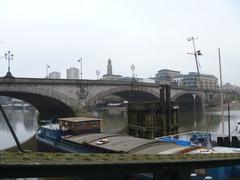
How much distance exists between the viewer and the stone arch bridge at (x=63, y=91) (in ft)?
173

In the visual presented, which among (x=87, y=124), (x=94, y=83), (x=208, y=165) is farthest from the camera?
(x=94, y=83)

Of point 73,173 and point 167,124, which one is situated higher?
point 73,173

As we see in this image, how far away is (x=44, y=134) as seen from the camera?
34.0 m

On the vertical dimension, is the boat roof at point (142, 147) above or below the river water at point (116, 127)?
above

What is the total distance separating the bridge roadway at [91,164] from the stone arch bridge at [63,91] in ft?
169

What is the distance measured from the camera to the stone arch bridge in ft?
173

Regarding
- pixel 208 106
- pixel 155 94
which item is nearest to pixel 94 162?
pixel 155 94

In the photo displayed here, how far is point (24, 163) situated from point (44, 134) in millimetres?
32536

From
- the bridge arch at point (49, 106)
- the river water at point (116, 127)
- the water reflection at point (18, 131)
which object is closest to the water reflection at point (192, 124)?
the river water at point (116, 127)

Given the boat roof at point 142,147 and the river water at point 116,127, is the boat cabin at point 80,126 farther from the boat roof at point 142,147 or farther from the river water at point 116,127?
the river water at point 116,127

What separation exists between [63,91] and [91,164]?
5692cm

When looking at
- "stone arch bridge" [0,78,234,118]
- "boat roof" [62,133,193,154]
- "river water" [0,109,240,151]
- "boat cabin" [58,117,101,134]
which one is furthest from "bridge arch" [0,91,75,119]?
"boat roof" [62,133,193,154]

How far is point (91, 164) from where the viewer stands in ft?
9.53

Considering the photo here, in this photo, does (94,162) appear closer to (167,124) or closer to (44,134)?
(167,124)
